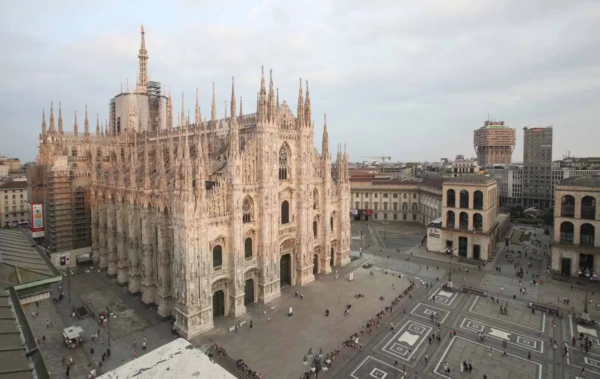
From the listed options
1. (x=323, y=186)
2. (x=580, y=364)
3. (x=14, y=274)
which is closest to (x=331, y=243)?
(x=323, y=186)

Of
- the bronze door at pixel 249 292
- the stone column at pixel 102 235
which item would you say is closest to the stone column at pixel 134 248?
the stone column at pixel 102 235

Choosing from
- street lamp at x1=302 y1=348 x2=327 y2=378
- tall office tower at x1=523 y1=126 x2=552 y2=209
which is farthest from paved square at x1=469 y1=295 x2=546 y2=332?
tall office tower at x1=523 y1=126 x2=552 y2=209

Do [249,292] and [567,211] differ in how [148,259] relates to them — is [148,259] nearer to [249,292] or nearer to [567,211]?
[249,292]

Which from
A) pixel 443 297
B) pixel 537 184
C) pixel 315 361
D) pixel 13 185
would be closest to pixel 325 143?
pixel 443 297

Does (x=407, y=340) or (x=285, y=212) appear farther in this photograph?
(x=285, y=212)

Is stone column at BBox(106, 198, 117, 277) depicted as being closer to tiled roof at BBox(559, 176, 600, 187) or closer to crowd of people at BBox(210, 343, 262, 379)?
crowd of people at BBox(210, 343, 262, 379)
